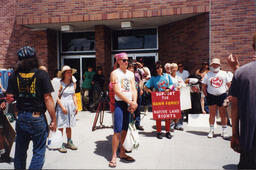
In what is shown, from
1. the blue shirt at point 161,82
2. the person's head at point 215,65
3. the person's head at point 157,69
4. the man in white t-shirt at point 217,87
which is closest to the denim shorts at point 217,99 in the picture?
the man in white t-shirt at point 217,87

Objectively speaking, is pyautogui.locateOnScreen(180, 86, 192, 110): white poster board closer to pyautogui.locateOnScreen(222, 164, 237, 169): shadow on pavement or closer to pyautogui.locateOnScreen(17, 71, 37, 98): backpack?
pyautogui.locateOnScreen(222, 164, 237, 169): shadow on pavement

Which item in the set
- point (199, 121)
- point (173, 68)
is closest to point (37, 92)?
point (173, 68)

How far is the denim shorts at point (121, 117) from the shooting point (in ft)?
11.8

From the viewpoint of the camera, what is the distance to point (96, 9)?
900 centimetres

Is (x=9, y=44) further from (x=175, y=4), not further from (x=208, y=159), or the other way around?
(x=208, y=159)

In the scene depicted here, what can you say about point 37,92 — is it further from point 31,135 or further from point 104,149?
point 104,149

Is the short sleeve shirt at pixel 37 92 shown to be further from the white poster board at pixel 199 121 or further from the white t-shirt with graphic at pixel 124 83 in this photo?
the white poster board at pixel 199 121

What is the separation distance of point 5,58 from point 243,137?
11.8 metres

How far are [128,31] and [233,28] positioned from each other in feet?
16.3

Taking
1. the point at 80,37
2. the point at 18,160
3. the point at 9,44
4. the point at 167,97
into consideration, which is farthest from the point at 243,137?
the point at 9,44

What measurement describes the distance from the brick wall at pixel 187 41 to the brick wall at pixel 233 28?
324 millimetres

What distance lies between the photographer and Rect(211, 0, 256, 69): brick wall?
7531mm

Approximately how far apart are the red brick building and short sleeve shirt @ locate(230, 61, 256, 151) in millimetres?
6451

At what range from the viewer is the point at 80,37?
36.9ft
